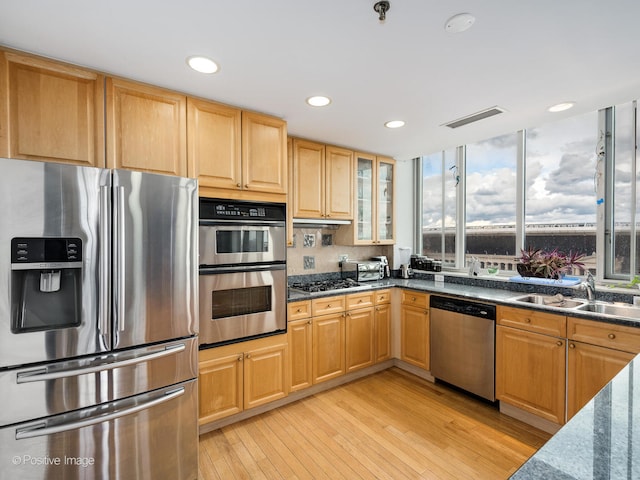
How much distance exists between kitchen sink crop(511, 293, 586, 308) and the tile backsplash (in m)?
1.82

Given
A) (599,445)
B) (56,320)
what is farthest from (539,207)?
(56,320)

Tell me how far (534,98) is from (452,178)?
160cm

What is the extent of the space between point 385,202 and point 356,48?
2380mm

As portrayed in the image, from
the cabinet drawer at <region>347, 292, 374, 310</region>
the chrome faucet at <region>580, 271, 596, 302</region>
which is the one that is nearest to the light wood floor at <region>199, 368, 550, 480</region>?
the cabinet drawer at <region>347, 292, 374, 310</region>

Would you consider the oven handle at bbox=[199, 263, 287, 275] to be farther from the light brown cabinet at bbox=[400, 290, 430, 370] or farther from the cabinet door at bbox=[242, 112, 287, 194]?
the light brown cabinet at bbox=[400, 290, 430, 370]

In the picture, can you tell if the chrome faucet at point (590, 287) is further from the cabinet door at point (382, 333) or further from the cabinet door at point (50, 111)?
the cabinet door at point (50, 111)

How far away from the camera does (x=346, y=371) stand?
306cm

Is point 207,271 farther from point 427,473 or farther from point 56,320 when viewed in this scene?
point 427,473

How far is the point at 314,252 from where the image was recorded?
3545mm

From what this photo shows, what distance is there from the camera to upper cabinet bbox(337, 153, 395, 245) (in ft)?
11.8

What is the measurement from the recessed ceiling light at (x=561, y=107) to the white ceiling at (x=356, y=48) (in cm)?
5

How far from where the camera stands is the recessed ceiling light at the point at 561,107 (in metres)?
2.34

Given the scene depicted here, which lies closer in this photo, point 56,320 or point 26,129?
point 56,320

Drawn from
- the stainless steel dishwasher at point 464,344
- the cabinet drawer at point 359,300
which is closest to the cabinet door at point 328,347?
the cabinet drawer at point 359,300
